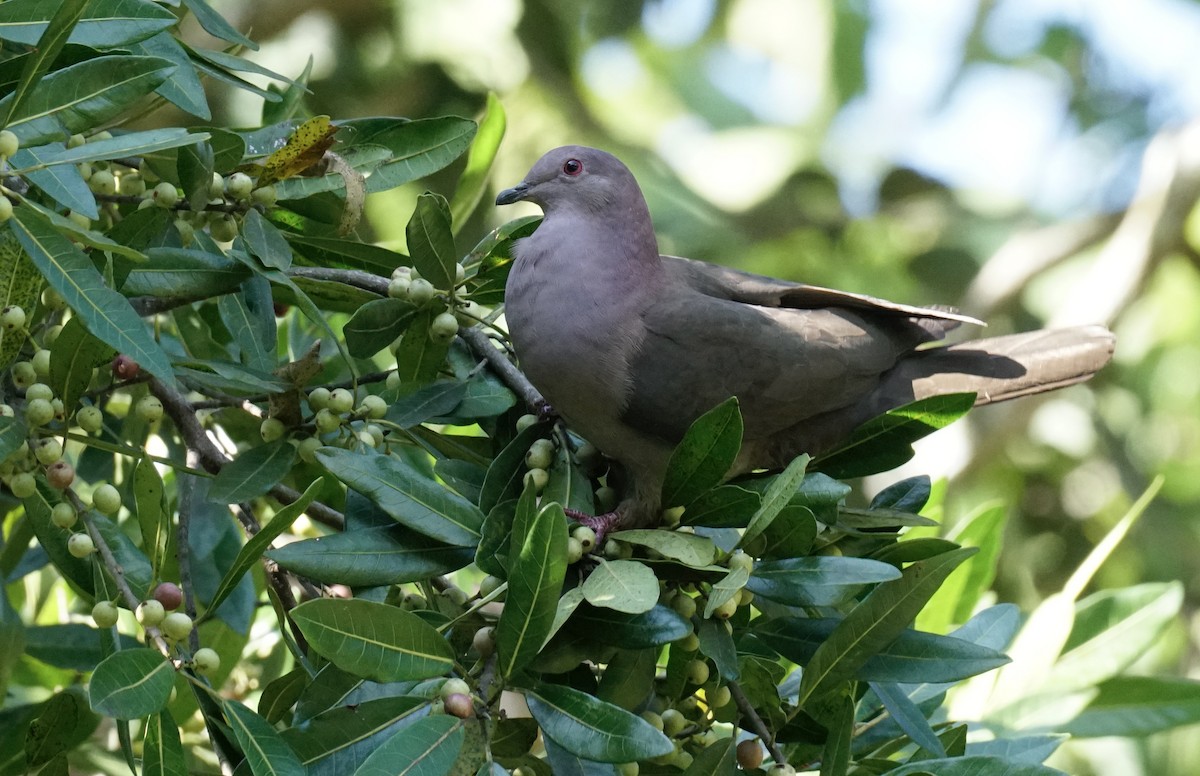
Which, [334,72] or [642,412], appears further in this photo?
[334,72]

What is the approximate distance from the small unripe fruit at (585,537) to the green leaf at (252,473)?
1.36ft

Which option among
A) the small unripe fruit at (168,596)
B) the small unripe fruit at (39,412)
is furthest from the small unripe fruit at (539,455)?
the small unripe fruit at (39,412)

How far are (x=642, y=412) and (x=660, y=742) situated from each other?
2.59ft

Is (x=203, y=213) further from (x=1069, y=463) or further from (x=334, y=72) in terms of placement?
(x=1069, y=463)

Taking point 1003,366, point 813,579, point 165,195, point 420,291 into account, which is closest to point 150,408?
point 165,195

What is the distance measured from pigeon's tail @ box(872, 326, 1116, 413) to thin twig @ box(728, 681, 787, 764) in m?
0.84

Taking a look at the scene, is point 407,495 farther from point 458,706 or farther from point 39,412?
point 39,412

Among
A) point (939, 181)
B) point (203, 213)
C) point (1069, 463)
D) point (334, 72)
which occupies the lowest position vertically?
point (1069, 463)

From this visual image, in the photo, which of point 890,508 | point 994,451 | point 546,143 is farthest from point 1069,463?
point 890,508

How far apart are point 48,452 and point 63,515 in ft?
0.27

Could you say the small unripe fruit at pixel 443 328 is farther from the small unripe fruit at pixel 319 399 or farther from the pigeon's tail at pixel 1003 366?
the pigeon's tail at pixel 1003 366

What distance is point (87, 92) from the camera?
56.7 inches

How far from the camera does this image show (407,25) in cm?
480

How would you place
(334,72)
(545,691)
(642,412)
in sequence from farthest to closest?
(334,72) → (642,412) → (545,691)
